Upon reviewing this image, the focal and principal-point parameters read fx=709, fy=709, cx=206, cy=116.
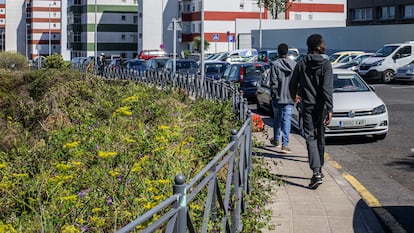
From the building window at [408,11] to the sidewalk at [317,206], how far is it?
4803cm

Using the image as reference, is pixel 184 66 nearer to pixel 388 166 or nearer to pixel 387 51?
pixel 387 51

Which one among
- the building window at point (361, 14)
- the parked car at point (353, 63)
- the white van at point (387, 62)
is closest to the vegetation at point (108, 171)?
the white van at point (387, 62)

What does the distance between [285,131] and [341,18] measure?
7556 centimetres

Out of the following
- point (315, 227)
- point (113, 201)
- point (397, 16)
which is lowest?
point (315, 227)

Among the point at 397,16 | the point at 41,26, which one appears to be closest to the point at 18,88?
the point at 397,16

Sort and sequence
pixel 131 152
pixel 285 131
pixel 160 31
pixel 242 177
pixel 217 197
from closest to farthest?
pixel 217 197 < pixel 242 177 < pixel 131 152 < pixel 285 131 < pixel 160 31

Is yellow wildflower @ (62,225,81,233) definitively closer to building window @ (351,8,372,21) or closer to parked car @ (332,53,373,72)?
parked car @ (332,53,373,72)

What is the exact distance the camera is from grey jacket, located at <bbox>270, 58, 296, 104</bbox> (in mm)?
11602

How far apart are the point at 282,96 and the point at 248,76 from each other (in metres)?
13.2

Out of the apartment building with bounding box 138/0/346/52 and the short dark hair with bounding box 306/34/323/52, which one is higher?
the apartment building with bounding box 138/0/346/52

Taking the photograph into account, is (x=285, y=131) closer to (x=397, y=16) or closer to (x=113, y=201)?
(x=113, y=201)

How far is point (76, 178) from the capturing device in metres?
7.34

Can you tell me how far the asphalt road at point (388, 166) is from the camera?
8.08 metres

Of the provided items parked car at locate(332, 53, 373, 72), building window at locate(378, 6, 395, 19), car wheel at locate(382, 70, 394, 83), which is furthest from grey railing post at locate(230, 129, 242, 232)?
building window at locate(378, 6, 395, 19)
